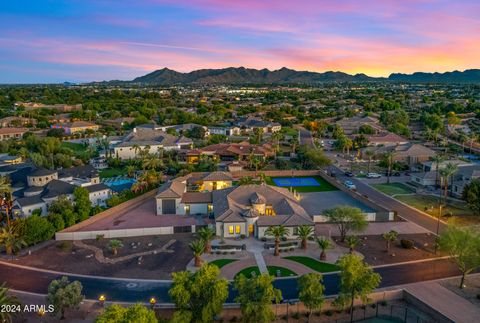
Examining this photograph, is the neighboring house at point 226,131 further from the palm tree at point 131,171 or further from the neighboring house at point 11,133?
the neighboring house at point 11,133

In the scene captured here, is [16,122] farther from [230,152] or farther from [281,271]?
[281,271]

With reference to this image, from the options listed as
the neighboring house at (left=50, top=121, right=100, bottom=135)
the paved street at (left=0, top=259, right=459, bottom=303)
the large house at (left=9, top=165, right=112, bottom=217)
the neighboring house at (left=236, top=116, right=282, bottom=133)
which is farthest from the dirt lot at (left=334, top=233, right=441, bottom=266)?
the neighboring house at (left=50, top=121, right=100, bottom=135)

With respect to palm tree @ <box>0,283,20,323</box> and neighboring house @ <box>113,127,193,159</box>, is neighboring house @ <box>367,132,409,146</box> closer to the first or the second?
neighboring house @ <box>113,127,193,159</box>

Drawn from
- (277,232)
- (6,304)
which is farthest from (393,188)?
(6,304)

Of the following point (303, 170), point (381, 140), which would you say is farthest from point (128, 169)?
point (381, 140)

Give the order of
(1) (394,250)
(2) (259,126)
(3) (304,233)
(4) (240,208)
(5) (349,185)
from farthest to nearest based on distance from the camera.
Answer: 1. (2) (259,126)
2. (5) (349,185)
3. (4) (240,208)
4. (1) (394,250)
5. (3) (304,233)

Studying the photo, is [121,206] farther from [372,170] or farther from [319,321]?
[372,170]

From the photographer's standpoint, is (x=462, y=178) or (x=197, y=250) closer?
(x=197, y=250)
